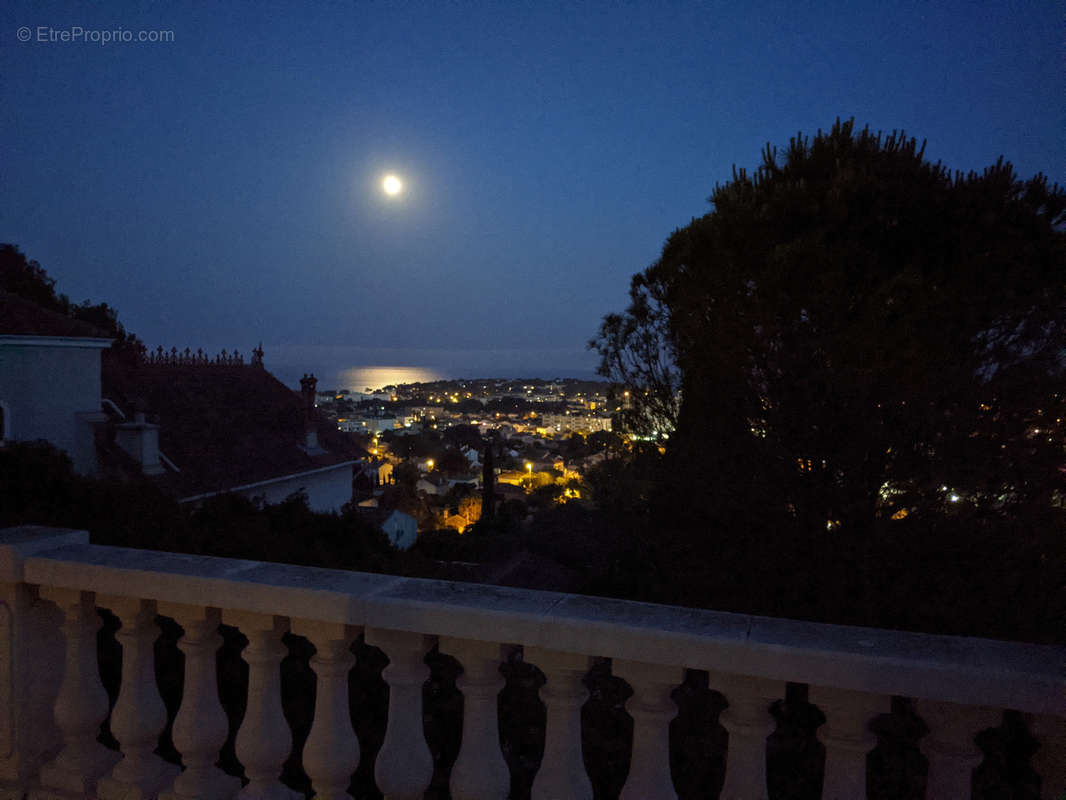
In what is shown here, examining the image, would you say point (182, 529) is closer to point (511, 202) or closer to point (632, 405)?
point (632, 405)

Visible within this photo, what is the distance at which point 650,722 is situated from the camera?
1.45 metres

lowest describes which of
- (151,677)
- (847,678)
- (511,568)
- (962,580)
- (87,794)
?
(511,568)

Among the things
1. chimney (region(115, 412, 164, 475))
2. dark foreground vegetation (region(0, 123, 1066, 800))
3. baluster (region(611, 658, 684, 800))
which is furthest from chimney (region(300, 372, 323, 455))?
baluster (region(611, 658, 684, 800))

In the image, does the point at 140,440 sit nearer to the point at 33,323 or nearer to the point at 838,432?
the point at 33,323

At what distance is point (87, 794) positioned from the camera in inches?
74.7

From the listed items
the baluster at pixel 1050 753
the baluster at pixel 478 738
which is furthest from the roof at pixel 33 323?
the baluster at pixel 1050 753

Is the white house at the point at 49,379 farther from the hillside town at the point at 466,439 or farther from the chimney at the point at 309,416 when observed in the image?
the hillside town at the point at 466,439

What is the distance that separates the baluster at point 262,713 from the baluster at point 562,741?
2.49ft

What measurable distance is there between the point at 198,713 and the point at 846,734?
1.74 meters

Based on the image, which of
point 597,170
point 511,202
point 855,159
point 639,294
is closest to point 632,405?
point 639,294

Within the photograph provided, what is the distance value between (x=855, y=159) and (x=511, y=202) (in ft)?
258

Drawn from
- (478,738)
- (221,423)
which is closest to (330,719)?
(478,738)

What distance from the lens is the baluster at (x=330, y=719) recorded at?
5.31ft

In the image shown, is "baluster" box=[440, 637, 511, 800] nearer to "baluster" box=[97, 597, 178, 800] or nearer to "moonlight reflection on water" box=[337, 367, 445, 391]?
"baluster" box=[97, 597, 178, 800]
